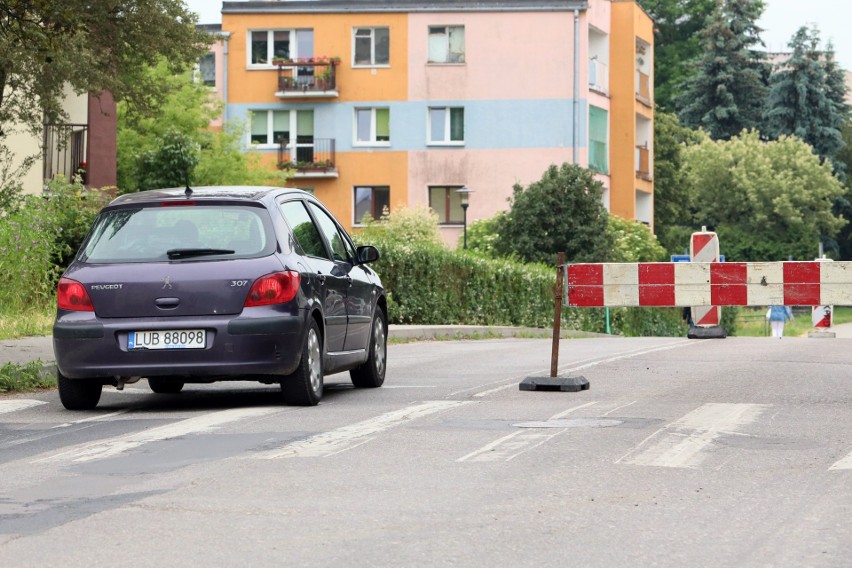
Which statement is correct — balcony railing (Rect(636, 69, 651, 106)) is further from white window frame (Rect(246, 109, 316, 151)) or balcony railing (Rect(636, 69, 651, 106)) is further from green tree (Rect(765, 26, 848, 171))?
green tree (Rect(765, 26, 848, 171))

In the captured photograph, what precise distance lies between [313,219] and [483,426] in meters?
3.31

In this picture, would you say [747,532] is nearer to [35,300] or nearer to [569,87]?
[35,300]

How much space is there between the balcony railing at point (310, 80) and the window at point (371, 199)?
3.62 m

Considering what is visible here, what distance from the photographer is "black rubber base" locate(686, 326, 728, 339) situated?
2677 cm

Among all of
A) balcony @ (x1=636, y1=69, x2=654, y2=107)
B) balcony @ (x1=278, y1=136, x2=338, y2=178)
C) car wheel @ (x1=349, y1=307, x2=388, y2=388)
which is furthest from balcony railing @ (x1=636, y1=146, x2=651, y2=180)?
car wheel @ (x1=349, y1=307, x2=388, y2=388)

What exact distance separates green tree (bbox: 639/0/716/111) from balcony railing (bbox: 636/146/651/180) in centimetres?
2914

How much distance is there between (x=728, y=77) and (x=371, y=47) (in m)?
36.6

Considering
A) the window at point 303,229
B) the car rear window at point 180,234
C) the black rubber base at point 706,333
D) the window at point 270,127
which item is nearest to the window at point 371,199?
the window at point 270,127

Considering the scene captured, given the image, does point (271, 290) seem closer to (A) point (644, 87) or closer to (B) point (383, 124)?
(B) point (383, 124)

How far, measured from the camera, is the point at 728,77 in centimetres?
9044

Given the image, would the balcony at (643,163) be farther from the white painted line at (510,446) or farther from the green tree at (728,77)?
the white painted line at (510,446)

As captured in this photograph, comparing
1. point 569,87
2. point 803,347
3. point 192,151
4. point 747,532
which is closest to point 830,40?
point 569,87

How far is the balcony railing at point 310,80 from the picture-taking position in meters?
58.4

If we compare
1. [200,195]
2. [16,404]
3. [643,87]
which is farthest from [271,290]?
[643,87]
